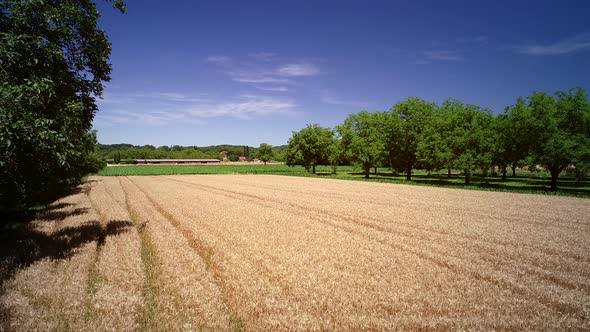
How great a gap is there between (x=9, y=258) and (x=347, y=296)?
12.8m

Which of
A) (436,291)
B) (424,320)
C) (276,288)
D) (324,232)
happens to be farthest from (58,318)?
(324,232)

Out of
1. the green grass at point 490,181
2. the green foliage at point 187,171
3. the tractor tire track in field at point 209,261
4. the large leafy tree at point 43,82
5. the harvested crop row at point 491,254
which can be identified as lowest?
the green foliage at point 187,171

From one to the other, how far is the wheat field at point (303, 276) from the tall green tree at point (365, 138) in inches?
1733

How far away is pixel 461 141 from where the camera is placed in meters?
46.0

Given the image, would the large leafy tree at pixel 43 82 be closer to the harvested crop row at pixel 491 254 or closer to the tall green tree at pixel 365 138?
the harvested crop row at pixel 491 254

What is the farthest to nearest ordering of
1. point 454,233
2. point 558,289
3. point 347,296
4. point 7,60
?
point 454,233 < point 7,60 < point 558,289 < point 347,296

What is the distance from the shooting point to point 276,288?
855 cm

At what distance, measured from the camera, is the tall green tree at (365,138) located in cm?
6203

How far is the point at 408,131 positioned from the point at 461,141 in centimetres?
1186

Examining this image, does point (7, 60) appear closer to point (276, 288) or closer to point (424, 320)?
point (276, 288)

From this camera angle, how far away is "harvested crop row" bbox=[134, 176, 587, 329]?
6.98 meters

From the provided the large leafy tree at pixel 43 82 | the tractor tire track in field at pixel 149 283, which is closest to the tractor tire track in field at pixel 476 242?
the tractor tire track in field at pixel 149 283

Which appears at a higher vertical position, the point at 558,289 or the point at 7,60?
the point at 7,60

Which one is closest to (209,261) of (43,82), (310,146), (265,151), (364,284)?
(364,284)
